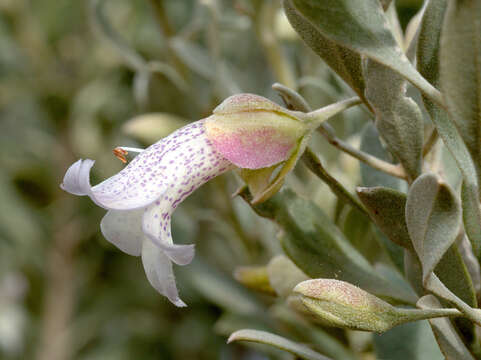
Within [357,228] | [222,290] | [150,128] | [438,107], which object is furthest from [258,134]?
[222,290]

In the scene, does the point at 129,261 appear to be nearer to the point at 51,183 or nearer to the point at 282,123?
the point at 51,183

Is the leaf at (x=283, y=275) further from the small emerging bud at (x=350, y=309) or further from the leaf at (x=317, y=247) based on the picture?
the small emerging bud at (x=350, y=309)

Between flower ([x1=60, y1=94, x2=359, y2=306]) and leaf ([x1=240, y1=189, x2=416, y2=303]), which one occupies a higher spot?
flower ([x1=60, y1=94, x2=359, y2=306])

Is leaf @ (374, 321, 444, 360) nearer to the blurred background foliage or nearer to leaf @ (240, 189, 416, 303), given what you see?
leaf @ (240, 189, 416, 303)

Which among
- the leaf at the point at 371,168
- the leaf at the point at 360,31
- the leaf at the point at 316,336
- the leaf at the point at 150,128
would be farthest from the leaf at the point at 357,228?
the leaf at the point at 150,128

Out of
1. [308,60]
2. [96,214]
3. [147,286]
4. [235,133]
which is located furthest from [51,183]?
[235,133]

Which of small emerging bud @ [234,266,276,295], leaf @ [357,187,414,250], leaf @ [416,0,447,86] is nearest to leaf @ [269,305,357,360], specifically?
small emerging bud @ [234,266,276,295]

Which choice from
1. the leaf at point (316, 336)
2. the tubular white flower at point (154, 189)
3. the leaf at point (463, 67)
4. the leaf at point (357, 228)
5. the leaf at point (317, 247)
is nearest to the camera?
the leaf at point (463, 67)
